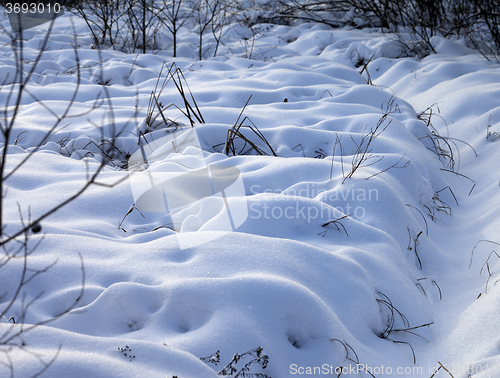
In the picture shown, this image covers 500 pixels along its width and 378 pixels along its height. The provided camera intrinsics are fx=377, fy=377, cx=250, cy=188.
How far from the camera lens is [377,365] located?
47.6 inches

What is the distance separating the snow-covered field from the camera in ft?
3.65

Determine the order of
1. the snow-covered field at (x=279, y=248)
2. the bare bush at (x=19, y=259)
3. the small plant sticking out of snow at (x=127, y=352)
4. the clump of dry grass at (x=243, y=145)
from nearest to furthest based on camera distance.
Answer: the bare bush at (x=19, y=259) < the small plant sticking out of snow at (x=127, y=352) < the snow-covered field at (x=279, y=248) < the clump of dry grass at (x=243, y=145)

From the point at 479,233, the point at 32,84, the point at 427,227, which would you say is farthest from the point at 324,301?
the point at 32,84

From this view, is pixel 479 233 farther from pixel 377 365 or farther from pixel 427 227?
pixel 377 365

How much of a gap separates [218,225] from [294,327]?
573 mm

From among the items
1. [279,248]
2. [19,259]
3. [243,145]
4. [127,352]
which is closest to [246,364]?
[127,352]

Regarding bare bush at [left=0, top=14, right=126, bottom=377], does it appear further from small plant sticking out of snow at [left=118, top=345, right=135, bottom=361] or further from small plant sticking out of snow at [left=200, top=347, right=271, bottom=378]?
small plant sticking out of snow at [left=200, top=347, right=271, bottom=378]

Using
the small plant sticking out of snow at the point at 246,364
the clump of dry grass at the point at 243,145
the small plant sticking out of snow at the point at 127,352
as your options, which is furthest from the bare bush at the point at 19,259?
the clump of dry grass at the point at 243,145

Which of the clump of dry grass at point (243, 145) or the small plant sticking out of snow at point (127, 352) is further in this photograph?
the clump of dry grass at point (243, 145)

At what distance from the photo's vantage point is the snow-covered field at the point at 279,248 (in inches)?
43.8

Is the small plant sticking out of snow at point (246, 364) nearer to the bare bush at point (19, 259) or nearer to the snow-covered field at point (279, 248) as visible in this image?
the snow-covered field at point (279, 248)

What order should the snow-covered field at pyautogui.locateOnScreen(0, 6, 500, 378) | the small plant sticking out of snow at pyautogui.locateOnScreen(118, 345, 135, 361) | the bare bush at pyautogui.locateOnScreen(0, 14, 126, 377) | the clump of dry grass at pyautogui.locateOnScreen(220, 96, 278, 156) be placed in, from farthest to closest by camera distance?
the clump of dry grass at pyautogui.locateOnScreen(220, 96, 278, 156), the snow-covered field at pyautogui.locateOnScreen(0, 6, 500, 378), the small plant sticking out of snow at pyautogui.locateOnScreen(118, 345, 135, 361), the bare bush at pyautogui.locateOnScreen(0, 14, 126, 377)

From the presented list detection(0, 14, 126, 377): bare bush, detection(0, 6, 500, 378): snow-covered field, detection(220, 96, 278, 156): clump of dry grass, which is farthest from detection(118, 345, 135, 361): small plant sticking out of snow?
detection(220, 96, 278, 156): clump of dry grass

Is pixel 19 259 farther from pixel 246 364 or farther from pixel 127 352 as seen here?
pixel 246 364
